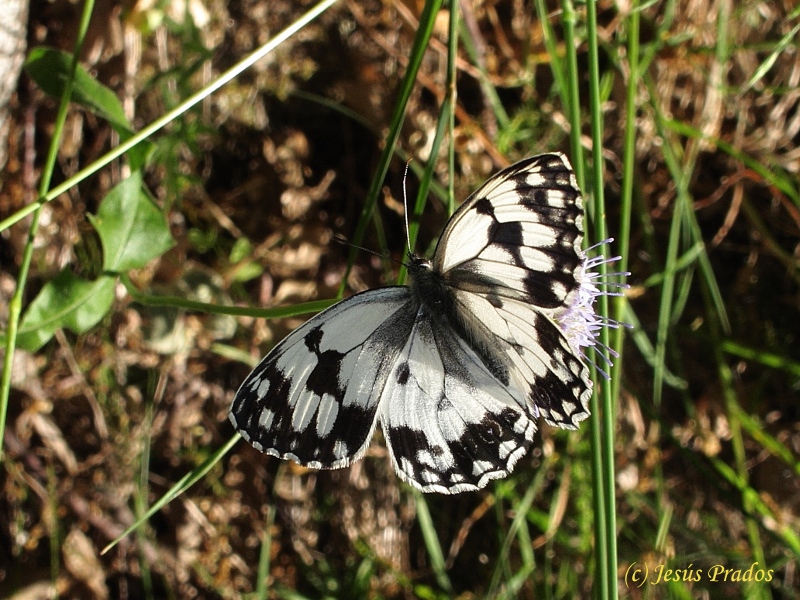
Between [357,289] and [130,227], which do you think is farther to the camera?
[357,289]

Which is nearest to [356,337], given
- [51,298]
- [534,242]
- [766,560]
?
[534,242]

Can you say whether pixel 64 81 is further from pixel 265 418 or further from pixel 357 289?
pixel 357 289

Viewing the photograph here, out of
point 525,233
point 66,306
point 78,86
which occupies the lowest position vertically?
point 525,233

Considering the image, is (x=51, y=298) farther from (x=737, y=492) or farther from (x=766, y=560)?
(x=766, y=560)

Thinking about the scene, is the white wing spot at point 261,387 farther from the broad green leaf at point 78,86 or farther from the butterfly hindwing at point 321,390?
the broad green leaf at point 78,86

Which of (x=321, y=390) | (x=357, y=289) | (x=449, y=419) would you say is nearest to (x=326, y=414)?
(x=321, y=390)

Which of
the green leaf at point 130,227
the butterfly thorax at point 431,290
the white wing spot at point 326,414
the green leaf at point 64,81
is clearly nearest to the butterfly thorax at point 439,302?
the butterfly thorax at point 431,290

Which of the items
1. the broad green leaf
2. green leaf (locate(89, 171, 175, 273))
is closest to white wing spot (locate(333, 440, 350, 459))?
green leaf (locate(89, 171, 175, 273))
